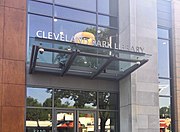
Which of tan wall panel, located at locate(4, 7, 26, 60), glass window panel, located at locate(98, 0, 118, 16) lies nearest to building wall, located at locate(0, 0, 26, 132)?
tan wall panel, located at locate(4, 7, 26, 60)

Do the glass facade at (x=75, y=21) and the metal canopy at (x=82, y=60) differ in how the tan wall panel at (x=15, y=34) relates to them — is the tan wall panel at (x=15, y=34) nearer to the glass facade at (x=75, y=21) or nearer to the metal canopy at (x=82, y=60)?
the glass facade at (x=75, y=21)

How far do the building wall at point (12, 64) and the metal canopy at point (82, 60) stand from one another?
552mm

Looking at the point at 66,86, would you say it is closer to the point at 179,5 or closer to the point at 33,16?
the point at 33,16

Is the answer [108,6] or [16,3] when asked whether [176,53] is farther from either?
[16,3]

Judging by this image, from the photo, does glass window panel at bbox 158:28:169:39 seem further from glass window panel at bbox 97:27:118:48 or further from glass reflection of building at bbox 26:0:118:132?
glass window panel at bbox 97:27:118:48

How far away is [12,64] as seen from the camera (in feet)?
37.4

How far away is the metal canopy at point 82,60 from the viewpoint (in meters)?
10.5

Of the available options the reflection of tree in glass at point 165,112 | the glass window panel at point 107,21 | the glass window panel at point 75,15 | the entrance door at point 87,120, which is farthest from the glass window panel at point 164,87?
the glass window panel at point 75,15

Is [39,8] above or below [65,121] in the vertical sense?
above

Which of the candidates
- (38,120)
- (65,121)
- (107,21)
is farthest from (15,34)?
(107,21)

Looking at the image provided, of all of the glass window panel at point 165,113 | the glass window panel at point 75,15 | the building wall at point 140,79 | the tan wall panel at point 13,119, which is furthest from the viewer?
the glass window panel at point 165,113

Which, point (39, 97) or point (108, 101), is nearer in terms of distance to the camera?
point (39, 97)

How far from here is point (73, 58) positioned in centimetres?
1084

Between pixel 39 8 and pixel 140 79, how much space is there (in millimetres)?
5092
